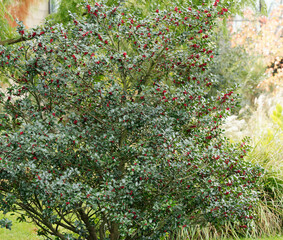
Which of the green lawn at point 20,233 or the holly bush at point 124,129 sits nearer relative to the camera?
the holly bush at point 124,129

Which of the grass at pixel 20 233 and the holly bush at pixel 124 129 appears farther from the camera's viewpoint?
the grass at pixel 20 233

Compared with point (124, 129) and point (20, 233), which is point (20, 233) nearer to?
point (20, 233)

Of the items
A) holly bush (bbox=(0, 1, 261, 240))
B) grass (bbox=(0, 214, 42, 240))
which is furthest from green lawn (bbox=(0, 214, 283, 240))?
holly bush (bbox=(0, 1, 261, 240))

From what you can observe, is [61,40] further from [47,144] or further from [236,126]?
[236,126]

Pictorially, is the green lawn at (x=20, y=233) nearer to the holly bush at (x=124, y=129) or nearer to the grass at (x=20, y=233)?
the grass at (x=20, y=233)

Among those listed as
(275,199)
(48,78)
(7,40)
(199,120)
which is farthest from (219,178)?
(7,40)

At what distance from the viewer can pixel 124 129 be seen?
10.6 ft

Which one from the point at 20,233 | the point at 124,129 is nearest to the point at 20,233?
the point at 20,233

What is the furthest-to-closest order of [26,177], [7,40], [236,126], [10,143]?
[236,126] < [7,40] < [26,177] < [10,143]

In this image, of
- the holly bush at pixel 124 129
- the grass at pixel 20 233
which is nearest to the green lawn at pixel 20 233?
the grass at pixel 20 233

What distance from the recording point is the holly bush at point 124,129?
2896 millimetres

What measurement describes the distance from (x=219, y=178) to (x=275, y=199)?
2.52m

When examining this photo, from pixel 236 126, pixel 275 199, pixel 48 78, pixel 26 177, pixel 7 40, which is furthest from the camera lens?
pixel 236 126

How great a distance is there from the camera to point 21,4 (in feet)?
18.0
